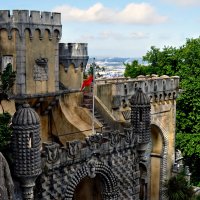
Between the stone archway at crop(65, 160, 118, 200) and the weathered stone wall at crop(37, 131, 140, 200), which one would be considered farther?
the stone archway at crop(65, 160, 118, 200)

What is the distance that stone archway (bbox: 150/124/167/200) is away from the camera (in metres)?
29.4

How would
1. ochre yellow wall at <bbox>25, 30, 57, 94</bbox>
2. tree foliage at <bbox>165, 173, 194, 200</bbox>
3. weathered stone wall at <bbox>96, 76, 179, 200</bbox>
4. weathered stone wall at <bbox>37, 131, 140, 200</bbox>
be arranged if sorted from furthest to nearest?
weathered stone wall at <bbox>96, 76, 179, 200</bbox> < tree foliage at <bbox>165, 173, 194, 200</bbox> < ochre yellow wall at <bbox>25, 30, 57, 94</bbox> < weathered stone wall at <bbox>37, 131, 140, 200</bbox>

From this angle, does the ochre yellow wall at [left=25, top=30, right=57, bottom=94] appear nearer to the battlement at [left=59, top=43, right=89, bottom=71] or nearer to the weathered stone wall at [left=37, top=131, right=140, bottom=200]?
the battlement at [left=59, top=43, right=89, bottom=71]

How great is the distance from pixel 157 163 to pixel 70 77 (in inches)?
408

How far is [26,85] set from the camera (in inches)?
796

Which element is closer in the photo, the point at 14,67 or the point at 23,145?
the point at 23,145

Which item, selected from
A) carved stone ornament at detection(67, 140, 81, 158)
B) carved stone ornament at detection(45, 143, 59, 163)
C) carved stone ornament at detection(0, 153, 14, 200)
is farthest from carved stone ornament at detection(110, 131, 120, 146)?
carved stone ornament at detection(0, 153, 14, 200)

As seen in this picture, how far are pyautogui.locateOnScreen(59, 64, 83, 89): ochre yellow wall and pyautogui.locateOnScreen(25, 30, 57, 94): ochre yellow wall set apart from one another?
4.57ft

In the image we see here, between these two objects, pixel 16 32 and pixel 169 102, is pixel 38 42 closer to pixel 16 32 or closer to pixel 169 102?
pixel 16 32

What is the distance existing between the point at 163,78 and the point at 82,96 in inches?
273

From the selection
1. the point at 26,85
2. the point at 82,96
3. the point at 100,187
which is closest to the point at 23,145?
the point at 26,85

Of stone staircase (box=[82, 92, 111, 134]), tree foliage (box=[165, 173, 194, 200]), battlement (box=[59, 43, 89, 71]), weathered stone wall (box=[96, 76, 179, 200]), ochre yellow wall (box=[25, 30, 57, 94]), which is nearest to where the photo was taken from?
ochre yellow wall (box=[25, 30, 57, 94])

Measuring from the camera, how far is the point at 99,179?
20594 millimetres

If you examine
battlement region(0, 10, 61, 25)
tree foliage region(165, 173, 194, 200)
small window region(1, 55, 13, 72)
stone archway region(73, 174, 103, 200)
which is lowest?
tree foliage region(165, 173, 194, 200)
